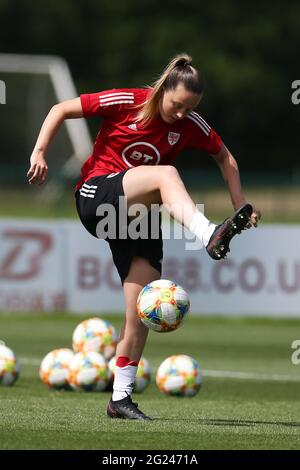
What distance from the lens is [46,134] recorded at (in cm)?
807

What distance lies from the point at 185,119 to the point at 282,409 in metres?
2.63

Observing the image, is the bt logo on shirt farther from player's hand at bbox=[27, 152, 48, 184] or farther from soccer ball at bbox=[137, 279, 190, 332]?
soccer ball at bbox=[137, 279, 190, 332]

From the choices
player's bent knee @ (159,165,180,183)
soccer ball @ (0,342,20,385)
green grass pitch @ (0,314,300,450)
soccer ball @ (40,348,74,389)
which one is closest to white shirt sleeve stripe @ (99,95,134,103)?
player's bent knee @ (159,165,180,183)

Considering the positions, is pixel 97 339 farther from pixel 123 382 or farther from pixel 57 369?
pixel 123 382

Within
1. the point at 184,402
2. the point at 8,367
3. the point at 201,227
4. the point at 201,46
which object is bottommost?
the point at 184,402

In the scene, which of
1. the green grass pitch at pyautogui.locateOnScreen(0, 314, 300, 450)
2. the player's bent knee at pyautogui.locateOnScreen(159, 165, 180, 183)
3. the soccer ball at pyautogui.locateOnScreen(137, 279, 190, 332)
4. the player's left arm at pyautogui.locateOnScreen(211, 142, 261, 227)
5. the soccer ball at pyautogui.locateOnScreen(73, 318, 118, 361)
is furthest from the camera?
the soccer ball at pyautogui.locateOnScreen(73, 318, 118, 361)

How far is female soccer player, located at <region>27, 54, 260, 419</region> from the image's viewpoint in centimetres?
799

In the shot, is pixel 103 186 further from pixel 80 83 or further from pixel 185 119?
pixel 80 83

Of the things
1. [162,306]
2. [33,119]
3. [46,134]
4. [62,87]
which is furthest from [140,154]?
[33,119]

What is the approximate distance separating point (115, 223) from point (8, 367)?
326cm

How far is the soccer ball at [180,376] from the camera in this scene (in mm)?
10625

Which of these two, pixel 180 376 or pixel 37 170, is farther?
pixel 180 376

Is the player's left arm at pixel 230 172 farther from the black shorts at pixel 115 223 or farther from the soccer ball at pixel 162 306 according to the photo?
the soccer ball at pixel 162 306

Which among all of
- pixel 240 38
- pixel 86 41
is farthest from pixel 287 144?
pixel 86 41
